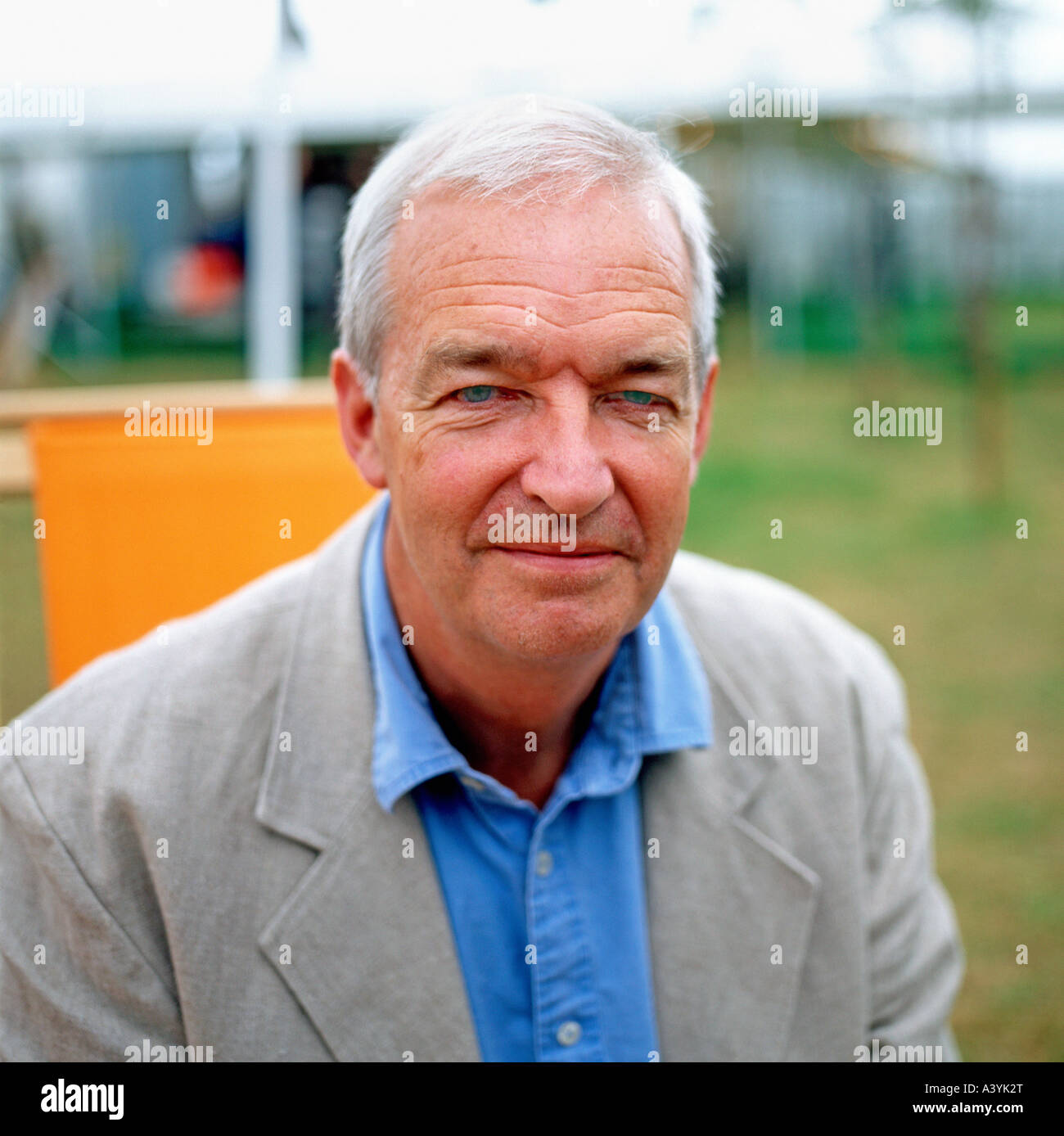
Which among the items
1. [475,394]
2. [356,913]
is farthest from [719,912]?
[475,394]

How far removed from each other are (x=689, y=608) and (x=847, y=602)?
5504mm

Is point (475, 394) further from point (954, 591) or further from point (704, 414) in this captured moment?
point (954, 591)

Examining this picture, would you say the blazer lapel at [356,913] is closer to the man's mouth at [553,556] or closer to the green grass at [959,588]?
the man's mouth at [553,556]

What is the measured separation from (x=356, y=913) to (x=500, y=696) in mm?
410

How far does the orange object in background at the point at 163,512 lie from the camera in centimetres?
239

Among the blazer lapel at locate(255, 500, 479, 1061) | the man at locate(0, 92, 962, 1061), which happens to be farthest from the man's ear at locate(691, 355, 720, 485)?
the blazer lapel at locate(255, 500, 479, 1061)

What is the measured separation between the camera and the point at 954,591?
7531 millimetres

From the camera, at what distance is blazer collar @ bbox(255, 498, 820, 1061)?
5.43 ft

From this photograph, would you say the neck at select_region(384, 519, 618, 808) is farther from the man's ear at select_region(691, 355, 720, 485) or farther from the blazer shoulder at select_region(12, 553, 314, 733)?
the man's ear at select_region(691, 355, 720, 485)

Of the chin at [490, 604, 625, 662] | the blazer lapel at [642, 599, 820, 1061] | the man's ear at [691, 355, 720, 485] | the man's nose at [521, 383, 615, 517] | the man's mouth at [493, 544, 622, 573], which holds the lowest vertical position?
the blazer lapel at [642, 599, 820, 1061]

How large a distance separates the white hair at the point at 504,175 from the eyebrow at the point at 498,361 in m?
0.12

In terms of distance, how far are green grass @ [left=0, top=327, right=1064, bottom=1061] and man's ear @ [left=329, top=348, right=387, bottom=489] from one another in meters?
2.67

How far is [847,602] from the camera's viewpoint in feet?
24.1

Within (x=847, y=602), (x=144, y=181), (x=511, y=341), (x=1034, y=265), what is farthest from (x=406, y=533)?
(x=1034, y=265)
